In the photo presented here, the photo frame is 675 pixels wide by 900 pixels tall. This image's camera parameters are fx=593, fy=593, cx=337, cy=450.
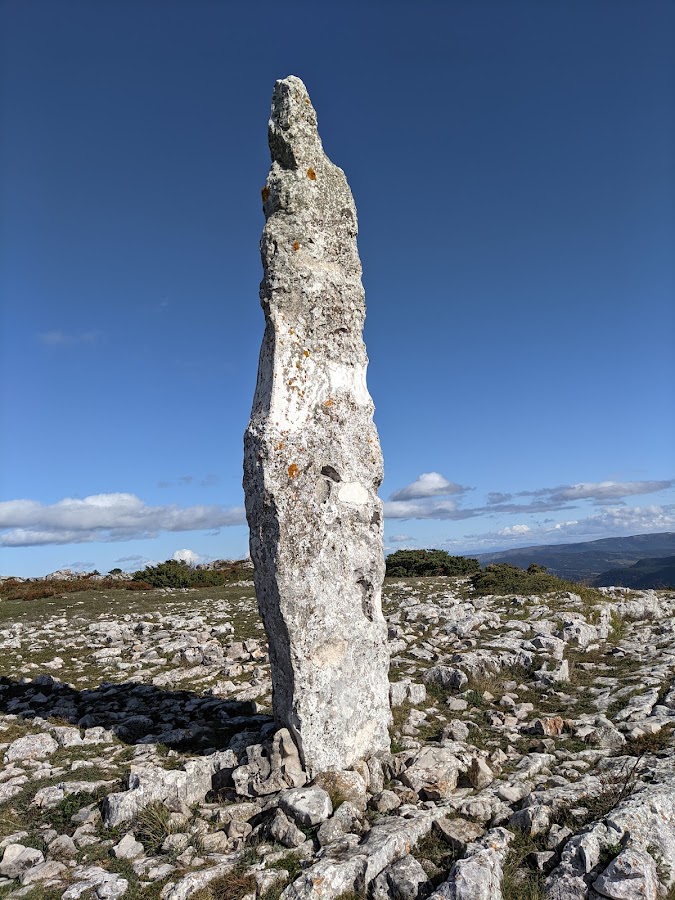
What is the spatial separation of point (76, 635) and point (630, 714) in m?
14.8

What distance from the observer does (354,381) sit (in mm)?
8727

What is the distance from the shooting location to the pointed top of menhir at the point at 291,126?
9031 mm

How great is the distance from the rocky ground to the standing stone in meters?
0.74

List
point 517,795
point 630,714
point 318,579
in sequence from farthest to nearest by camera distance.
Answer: point 630,714, point 318,579, point 517,795

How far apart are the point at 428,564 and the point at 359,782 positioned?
83.3ft

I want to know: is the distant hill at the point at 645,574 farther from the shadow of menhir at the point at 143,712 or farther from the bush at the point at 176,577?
the shadow of menhir at the point at 143,712

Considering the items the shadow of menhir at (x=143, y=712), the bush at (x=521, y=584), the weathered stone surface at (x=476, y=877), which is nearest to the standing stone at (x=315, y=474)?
the shadow of menhir at (x=143, y=712)

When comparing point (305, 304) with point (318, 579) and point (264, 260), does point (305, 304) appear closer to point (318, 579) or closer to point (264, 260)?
point (264, 260)

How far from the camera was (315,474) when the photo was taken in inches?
319

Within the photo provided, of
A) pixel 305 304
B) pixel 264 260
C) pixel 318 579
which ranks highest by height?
pixel 264 260

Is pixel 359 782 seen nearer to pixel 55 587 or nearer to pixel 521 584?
pixel 521 584

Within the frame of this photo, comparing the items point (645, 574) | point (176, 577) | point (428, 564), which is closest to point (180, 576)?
point (176, 577)

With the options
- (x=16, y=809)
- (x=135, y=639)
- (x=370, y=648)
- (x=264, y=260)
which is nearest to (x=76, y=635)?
(x=135, y=639)

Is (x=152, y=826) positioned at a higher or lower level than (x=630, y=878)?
higher
